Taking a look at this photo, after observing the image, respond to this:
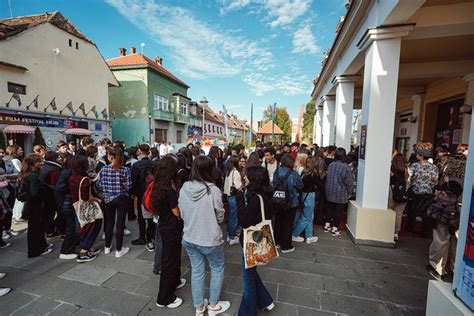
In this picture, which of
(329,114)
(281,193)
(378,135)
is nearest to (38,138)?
(281,193)

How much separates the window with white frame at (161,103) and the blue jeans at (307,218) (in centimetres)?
2265

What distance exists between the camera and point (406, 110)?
38.9 ft

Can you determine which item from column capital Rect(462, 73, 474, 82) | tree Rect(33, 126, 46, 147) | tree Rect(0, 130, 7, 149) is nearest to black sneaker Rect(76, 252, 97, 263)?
column capital Rect(462, 73, 474, 82)

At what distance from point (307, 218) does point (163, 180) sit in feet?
10.2

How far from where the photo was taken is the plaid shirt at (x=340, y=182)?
4594 mm

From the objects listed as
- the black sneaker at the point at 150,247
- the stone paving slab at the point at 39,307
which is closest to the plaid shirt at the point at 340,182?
the black sneaker at the point at 150,247

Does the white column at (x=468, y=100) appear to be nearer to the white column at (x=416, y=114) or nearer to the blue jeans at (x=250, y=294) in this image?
the white column at (x=416, y=114)

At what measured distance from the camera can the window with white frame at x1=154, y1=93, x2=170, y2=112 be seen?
24156mm

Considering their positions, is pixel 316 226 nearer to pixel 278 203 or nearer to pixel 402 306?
pixel 278 203

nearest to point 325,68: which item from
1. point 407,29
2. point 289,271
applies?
point 407,29

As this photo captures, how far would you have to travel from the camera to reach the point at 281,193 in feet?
12.0

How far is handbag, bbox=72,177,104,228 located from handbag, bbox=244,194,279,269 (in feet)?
9.06

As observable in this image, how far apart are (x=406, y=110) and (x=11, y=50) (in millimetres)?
21466

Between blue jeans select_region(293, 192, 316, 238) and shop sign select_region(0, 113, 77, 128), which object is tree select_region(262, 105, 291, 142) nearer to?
shop sign select_region(0, 113, 77, 128)
